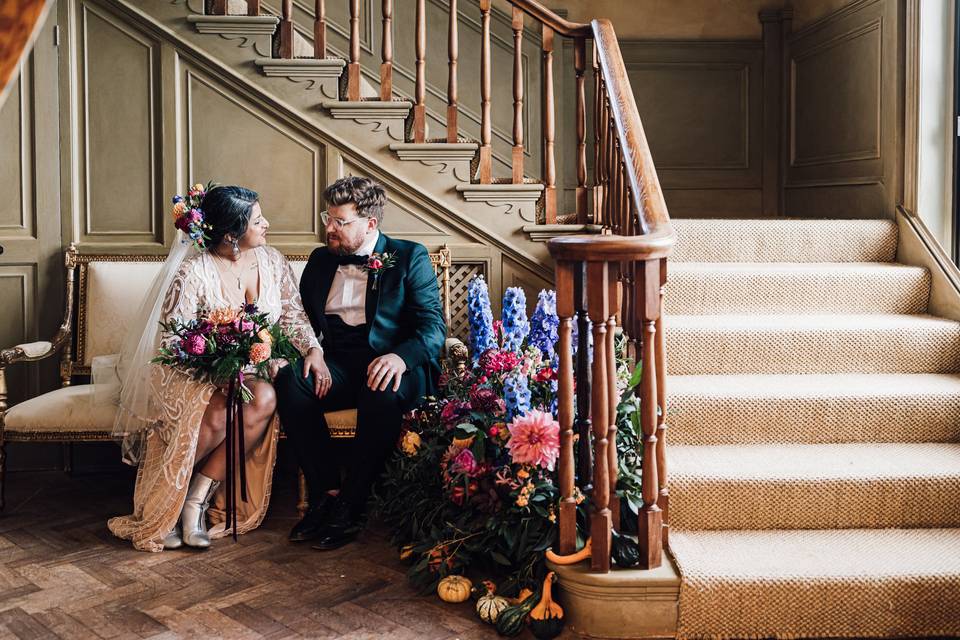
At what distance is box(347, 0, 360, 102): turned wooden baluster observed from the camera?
12.3ft

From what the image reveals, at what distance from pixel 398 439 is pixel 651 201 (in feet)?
4.22

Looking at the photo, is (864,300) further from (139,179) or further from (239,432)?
(139,179)

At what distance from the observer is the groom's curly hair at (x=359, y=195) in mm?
3408

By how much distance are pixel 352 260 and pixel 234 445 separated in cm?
85

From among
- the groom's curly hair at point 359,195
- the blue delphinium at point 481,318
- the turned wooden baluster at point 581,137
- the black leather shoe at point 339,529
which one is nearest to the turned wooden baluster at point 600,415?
the blue delphinium at point 481,318

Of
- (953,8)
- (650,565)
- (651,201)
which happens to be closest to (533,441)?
(650,565)

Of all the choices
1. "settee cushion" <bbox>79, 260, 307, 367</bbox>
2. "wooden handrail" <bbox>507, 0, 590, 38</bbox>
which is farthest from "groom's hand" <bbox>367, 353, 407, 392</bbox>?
"wooden handrail" <bbox>507, 0, 590, 38</bbox>

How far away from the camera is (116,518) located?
3.22 m

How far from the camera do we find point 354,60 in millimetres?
3820

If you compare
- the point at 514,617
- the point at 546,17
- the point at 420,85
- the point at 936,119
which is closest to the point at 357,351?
the point at 420,85

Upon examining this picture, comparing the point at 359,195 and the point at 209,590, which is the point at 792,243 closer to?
the point at 359,195

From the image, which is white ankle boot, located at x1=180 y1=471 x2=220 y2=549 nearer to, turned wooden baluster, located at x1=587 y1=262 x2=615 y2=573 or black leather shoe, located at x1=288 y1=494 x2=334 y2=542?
black leather shoe, located at x1=288 y1=494 x2=334 y2=542

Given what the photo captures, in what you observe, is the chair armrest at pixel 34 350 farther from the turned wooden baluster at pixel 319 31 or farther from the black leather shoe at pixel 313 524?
the turned wooden baluster at pixel 319 31

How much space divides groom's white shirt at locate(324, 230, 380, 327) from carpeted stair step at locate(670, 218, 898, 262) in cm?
142
